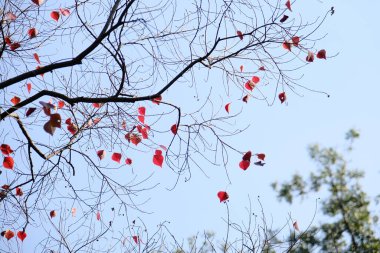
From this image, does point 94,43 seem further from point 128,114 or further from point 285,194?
point 285,194

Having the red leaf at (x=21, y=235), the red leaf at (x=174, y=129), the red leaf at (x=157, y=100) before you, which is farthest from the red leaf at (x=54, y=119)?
the red leaf at (x=21, y=235)

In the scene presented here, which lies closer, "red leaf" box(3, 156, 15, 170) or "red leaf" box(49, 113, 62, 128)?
"red leaf" box(49, 113, 62, 128)

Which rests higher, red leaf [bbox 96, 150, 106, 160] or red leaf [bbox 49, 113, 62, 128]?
red leaf [bbox 96, 150, 106, 160]

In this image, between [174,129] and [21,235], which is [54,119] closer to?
[174,129]

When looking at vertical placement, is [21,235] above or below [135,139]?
below

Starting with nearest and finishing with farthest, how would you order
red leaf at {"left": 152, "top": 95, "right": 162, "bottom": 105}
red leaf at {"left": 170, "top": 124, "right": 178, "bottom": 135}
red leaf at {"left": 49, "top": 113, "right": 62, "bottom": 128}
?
1. red leaf at {"left": 49, "top": 113, "right": 62, "bottom": 128}
2. red leaf at {"left": 152, "top": 95, "right": 162, "bottom": 105}
3. red leaf at {"left": 170, "top": 124, "right": 178, "bottom": 135}

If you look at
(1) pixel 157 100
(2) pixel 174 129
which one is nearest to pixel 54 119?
(1) pixel 157 100

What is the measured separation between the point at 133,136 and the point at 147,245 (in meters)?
1.07

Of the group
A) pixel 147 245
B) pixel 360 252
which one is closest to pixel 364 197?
pixel 360 252

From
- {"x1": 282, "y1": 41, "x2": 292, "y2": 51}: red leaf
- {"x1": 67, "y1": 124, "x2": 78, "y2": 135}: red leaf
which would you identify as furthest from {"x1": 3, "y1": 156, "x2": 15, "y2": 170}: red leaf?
{"x1": 282, "y1": 41, "x2": 292, "y2": 51}: red leaf

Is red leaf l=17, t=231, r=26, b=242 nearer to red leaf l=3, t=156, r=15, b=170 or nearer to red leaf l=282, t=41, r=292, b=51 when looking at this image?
red leaf l=3, t=156, r=15, b=170

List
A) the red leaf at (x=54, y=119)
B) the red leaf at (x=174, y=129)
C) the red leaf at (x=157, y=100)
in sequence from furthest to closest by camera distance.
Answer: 1. the red leaf at (x=174, y=129)
2. the red leaf at (x=157, y=100)
3. the red leaf at (x=54, y=119)

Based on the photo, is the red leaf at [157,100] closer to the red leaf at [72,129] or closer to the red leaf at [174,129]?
the red leaf at [174,129]

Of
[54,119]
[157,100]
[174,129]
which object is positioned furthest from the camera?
[174,129]
